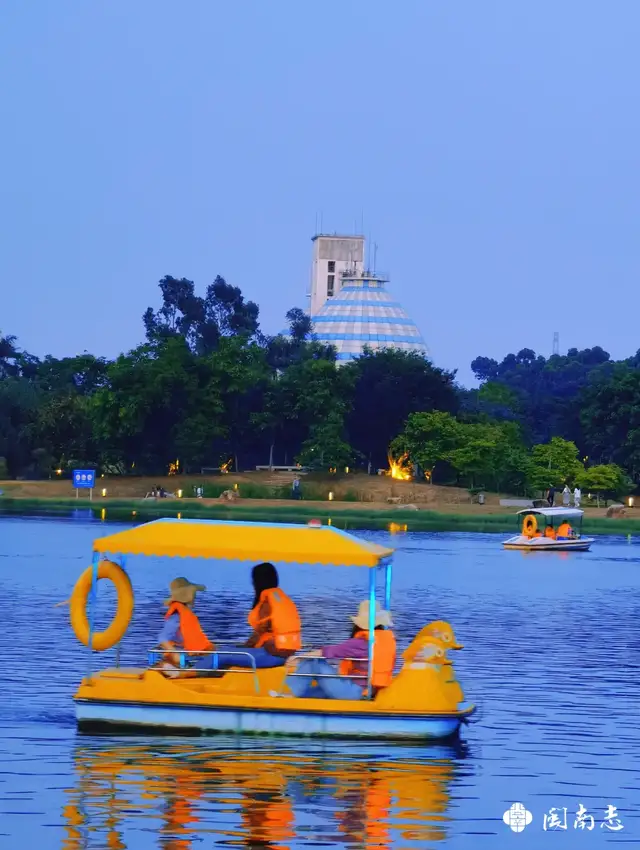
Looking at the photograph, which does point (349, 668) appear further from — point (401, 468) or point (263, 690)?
point (401, 468)

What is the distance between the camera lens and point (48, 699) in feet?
88.5

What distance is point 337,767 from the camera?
2238 centimetres

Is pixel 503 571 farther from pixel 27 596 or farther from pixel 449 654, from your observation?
pixel 449 654

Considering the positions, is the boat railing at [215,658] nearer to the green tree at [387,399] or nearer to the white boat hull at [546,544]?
the white boat hull at [546,544]

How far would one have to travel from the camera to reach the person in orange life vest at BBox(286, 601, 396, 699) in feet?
78.3

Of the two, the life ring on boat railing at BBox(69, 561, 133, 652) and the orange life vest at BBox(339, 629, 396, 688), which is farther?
the life ring on boat railing at BBox(69, 561, 133, 652)

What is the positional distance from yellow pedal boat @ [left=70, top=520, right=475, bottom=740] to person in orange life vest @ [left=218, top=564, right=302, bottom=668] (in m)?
0.22

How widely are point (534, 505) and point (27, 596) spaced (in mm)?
67597

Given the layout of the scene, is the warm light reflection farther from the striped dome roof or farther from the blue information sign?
the striped dome roof

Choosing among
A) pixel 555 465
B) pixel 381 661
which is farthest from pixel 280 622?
pixel 555 465

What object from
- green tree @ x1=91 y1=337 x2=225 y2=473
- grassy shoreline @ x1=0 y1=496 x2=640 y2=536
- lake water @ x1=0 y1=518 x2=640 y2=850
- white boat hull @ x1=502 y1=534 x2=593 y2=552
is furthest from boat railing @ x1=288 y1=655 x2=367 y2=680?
green tree @ x1=91 y1=337 x2=225 y2=473

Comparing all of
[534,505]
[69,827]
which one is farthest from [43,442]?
[69,827]

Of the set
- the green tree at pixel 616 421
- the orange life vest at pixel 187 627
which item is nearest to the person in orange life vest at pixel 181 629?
the orange life vest at pixel 187 627

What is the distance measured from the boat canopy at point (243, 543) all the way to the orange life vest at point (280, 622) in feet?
2.02
